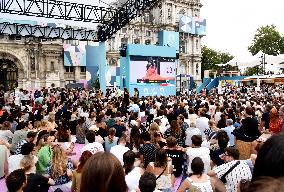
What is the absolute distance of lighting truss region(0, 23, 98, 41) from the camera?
2619 centimetres

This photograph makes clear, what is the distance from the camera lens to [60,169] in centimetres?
655

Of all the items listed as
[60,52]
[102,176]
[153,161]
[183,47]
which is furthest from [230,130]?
[183,47]

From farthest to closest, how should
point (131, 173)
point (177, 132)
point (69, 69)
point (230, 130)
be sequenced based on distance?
point (69, 69), point (177, 132), point (230, 130), point (131, 173)

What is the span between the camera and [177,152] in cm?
777

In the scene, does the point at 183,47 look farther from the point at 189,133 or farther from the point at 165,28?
the point at 189,133

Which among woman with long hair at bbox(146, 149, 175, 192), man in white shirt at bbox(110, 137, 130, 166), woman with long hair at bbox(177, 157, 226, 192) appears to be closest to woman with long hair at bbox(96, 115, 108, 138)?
man in white shirt at bbox(110, 137, 130, 166)

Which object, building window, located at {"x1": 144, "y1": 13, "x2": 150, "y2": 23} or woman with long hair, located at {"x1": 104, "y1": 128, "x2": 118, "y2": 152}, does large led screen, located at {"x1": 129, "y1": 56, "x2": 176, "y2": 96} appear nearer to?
woman with long hair, located at {"x1": 104, "y1": 128, "x2": 118, "y2": 152}

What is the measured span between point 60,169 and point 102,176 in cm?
438

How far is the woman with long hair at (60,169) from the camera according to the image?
6473mm

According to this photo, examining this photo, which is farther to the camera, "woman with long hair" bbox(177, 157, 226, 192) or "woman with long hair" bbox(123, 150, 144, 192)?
"woman with long hair" bbox(123, 150, 144, 192)

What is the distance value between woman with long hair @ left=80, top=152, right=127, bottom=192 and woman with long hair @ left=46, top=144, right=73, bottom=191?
413cm

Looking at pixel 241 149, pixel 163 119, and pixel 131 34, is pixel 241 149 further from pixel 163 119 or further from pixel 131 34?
pixel 131 34

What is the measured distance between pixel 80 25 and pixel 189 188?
917 inches

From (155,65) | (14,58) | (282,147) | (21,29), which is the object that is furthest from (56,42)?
(282,147)
